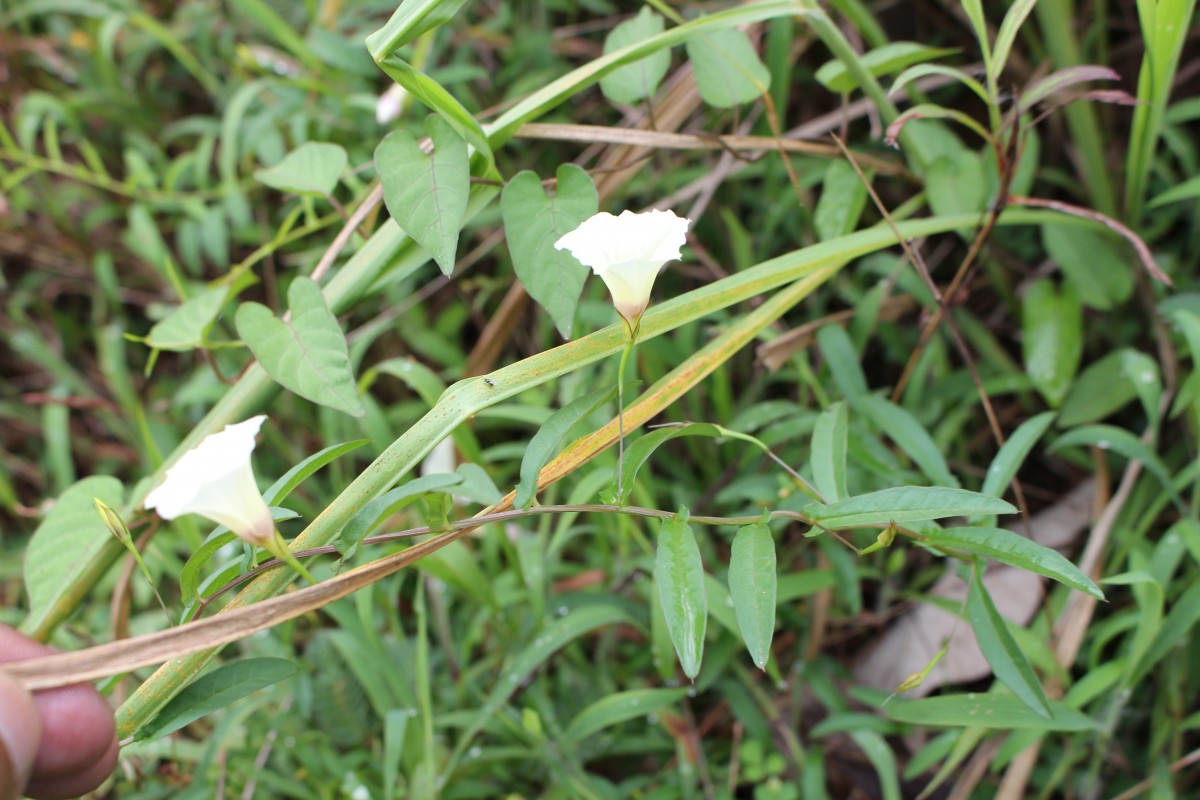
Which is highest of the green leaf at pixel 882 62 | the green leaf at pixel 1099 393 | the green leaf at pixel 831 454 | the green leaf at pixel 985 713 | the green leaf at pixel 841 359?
the green leaf at pixel 882 62

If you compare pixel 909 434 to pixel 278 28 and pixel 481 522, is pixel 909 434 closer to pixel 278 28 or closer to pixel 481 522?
pixel 481 522

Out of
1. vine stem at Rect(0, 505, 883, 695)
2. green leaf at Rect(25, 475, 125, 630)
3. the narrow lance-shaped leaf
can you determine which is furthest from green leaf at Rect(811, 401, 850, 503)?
green leaf at Rect(25, 475, 125, 630)

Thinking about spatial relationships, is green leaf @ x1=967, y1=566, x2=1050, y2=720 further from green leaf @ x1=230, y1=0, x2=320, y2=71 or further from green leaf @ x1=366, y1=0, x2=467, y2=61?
green leaf @ x1=230, y1=0, x2=320, y2=71

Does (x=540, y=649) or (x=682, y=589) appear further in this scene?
(x=540, y=649)

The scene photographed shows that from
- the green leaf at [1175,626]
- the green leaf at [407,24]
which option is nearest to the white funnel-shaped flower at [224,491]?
the green leaf at [407,24]

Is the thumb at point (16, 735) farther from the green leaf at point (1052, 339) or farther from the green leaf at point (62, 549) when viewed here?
the green leaf at point (1052, 339)

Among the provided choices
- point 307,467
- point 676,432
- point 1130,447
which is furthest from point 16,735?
point 1130,447
